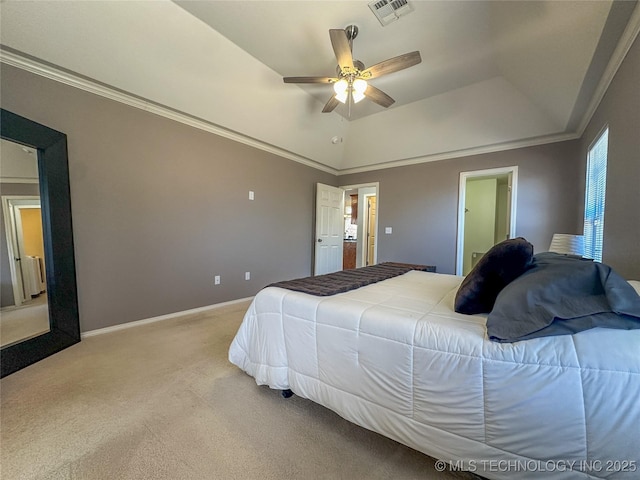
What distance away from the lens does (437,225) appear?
167 inches

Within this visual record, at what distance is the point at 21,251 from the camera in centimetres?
206

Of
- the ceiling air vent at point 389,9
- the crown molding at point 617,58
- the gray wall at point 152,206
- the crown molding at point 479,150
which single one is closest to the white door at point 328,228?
the crown molding at point 479,150

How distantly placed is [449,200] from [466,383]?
375cm

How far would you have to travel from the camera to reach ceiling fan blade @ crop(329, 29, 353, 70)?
1.90 m

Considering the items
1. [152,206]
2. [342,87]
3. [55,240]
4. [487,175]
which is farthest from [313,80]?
[487,175]

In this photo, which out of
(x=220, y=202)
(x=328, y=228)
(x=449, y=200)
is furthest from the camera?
(x=328, y=228)

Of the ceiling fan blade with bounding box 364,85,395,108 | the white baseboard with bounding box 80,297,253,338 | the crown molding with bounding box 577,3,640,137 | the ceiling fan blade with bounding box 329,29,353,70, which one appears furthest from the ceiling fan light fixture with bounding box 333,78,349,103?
the white baseboard with bounding box 80,297,253,338

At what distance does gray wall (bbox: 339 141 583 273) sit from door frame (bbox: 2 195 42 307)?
4.57 meters

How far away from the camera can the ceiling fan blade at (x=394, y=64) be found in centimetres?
207

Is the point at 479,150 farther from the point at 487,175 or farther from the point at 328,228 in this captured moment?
the point at 328,228

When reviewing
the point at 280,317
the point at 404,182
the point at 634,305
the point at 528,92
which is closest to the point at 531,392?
the point at 634,305

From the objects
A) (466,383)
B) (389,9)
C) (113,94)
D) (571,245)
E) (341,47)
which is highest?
(389,9)

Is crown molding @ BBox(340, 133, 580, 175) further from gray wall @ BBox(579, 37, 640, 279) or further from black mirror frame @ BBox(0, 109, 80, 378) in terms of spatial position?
black mirror frame @ BBox(0, 109, 80, 378)

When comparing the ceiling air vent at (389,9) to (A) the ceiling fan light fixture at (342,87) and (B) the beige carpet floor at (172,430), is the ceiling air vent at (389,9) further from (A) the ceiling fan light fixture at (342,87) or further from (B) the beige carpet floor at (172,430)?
(B) the beige carpet floor at (172,430)
